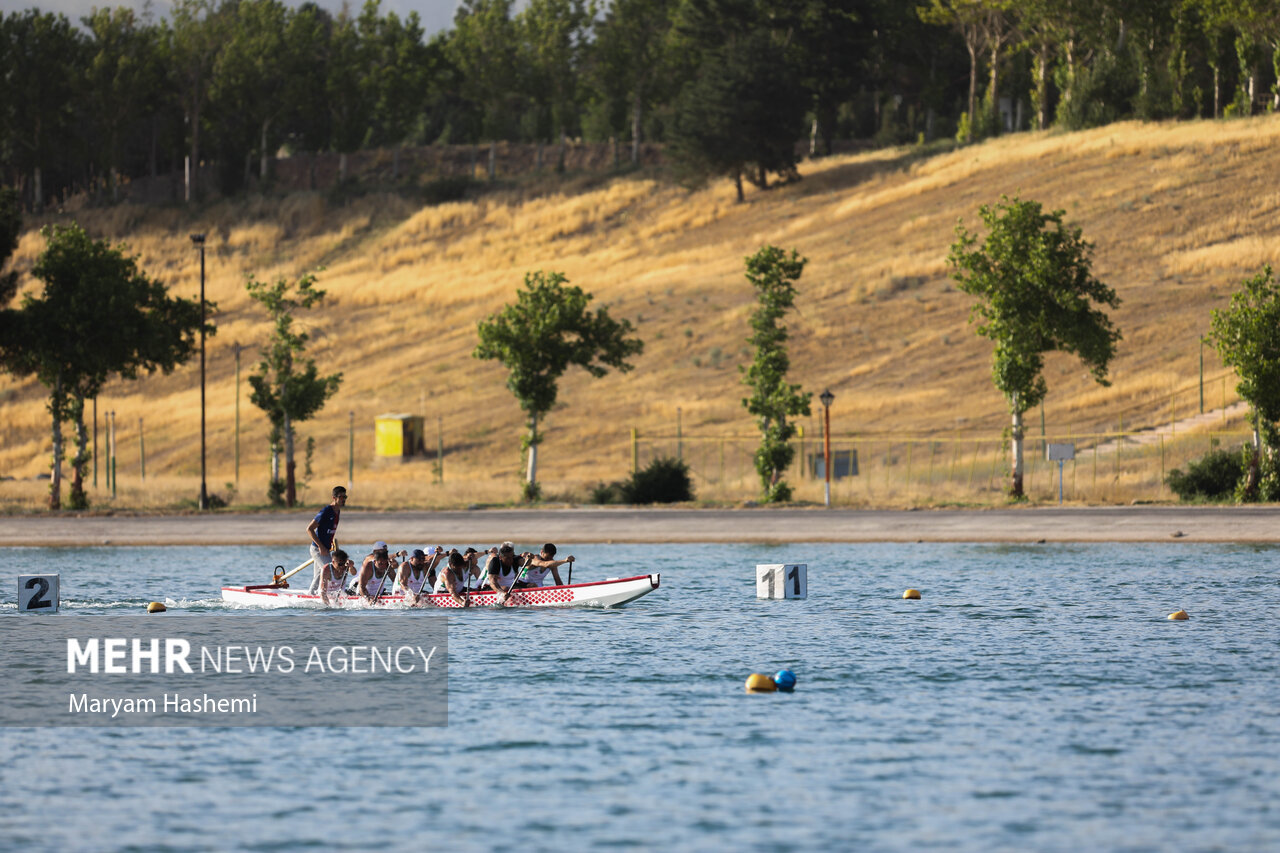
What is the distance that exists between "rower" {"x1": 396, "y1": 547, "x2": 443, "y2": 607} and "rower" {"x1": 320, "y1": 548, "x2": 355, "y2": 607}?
Result: 1.12 meters

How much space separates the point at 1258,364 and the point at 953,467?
1479 centimetres

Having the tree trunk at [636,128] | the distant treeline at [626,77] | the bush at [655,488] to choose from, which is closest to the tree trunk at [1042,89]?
the distant treeline at [626,77]

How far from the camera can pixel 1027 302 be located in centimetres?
5122

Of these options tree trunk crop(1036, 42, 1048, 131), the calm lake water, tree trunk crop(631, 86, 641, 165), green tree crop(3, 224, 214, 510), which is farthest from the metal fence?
tree trunk crop(631, 86, 641, 165)

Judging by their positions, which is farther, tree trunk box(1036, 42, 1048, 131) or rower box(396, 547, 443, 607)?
tree trunk box(1036, 42, 1048, 131)

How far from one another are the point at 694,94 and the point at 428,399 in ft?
119

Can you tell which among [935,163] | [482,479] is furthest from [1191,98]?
[482,479]

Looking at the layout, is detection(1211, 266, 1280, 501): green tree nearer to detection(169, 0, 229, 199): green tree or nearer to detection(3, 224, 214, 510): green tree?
detection(3, 224, 214, 510): green tree

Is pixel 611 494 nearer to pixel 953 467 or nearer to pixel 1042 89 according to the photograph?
pixel 953 467

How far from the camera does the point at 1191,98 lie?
348 feet

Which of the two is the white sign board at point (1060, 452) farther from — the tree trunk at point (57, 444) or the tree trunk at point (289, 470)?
the tree trunk at point (57, 444)

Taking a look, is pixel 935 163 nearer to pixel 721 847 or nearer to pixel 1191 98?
pixel 1191 98

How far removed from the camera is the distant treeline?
106 meters

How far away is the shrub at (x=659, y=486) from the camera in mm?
54188
